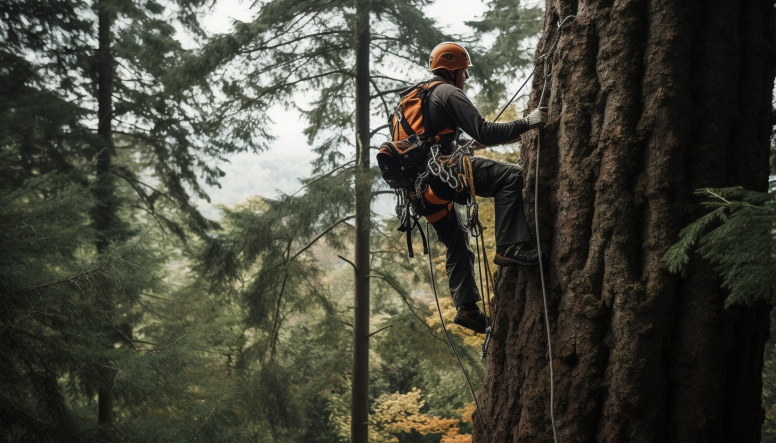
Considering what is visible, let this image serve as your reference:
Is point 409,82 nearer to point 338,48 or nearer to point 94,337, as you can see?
point 338,48

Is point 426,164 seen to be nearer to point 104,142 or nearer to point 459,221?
point 459,221

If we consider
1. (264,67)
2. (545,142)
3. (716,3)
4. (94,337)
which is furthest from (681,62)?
(264,67)

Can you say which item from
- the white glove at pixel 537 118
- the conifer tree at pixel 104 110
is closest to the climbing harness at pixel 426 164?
the white glove at pixel 537 118

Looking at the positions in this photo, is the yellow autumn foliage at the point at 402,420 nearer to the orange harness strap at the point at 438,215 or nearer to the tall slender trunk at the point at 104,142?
the tall slender trunk at the point at 104,142

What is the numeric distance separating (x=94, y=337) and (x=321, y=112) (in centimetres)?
571

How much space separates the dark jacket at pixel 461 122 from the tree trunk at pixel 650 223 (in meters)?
0.35

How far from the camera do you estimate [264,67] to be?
998 cm

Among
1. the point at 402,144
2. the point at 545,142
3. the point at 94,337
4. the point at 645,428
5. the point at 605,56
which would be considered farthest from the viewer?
the point at 94,337

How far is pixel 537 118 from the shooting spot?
108 inches

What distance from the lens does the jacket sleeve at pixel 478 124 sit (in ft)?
9.35

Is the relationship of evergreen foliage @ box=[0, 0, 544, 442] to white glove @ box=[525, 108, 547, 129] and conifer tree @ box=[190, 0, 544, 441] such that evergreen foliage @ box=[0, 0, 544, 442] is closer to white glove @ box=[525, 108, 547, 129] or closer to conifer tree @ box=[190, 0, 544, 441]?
conifer tree @ box=[190, 0, 544, 441]

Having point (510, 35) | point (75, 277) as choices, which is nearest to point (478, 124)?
point (75, 277)

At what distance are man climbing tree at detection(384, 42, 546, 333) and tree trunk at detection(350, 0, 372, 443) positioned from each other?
532cm

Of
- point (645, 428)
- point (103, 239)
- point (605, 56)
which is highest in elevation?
point (103, 239)
